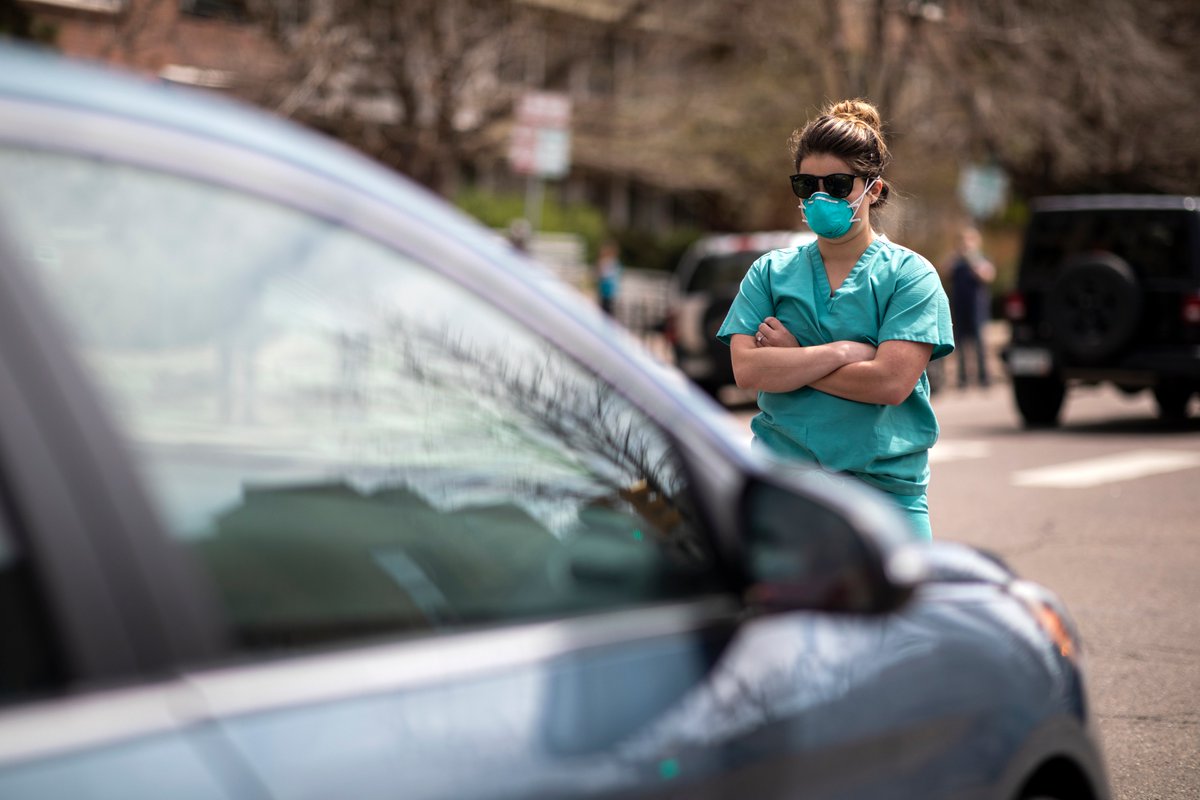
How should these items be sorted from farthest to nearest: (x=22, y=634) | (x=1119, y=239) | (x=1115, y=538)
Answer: (x=1119, y=239) → (x=1115, y=538) → (x=22, y=634)

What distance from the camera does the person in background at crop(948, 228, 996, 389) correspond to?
19859mm

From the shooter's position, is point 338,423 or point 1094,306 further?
point 1094,306

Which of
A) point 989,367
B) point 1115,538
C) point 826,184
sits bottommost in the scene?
point 989,367

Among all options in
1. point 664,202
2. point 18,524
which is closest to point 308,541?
point 18,524

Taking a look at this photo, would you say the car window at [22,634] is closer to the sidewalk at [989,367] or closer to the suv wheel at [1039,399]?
the suv wheel at [1039,399]

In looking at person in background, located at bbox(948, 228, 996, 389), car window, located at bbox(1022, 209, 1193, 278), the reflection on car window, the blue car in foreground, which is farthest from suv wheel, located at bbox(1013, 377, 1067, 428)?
the reflection on car window

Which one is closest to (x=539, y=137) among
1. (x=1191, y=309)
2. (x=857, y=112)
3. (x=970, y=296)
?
(x=970, y=296)

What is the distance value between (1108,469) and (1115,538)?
313 centimetres

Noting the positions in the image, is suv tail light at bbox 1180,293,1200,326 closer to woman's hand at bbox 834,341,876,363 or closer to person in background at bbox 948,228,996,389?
person in background at bbox 948,228,996,389

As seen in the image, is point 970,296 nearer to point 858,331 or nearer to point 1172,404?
point 1172,404

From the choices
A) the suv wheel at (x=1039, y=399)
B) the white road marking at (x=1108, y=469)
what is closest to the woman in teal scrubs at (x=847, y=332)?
the white road marking at (x=1108, y=469)

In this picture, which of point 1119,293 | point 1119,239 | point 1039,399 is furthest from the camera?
point 1039,399

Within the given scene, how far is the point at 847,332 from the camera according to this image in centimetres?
374

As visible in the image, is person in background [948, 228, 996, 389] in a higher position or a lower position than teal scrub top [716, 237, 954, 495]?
lower
